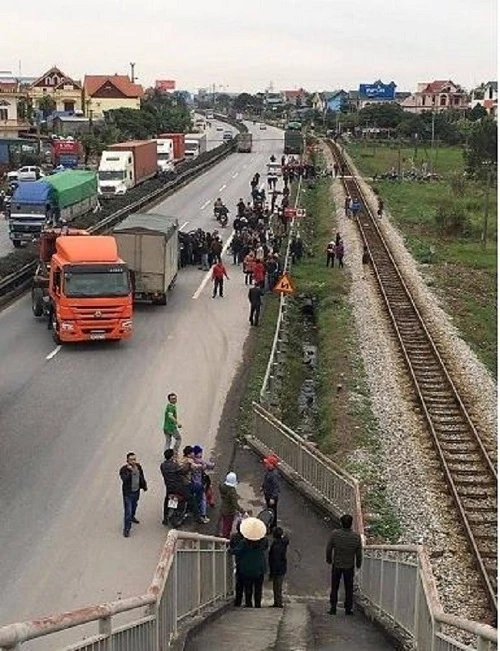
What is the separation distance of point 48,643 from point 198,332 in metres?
16.3

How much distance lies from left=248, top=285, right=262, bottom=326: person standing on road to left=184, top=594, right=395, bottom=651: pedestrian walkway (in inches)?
601

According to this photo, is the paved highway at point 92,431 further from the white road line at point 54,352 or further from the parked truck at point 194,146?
the parked truck at point 194,146

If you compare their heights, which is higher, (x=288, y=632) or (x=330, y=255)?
(x=330, y=255)

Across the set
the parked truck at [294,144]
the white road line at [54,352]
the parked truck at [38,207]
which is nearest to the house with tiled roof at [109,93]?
the parked truck at [294,144]

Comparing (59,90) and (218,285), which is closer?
(218,285)

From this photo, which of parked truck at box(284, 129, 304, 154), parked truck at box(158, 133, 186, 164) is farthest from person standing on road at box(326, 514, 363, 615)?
parked truck at box(284, 129, 304, 154)

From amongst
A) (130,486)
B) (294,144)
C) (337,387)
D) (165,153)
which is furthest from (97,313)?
(294,144)

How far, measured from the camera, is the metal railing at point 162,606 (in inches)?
225

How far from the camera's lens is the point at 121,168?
189 feet

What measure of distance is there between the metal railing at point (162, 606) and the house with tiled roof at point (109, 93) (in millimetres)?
124431

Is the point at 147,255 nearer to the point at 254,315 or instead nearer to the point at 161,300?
the point at 161,300

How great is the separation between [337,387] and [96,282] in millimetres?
6116

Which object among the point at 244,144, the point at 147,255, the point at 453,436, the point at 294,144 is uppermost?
the point at 244,144

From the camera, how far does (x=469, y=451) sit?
18.6 meters
